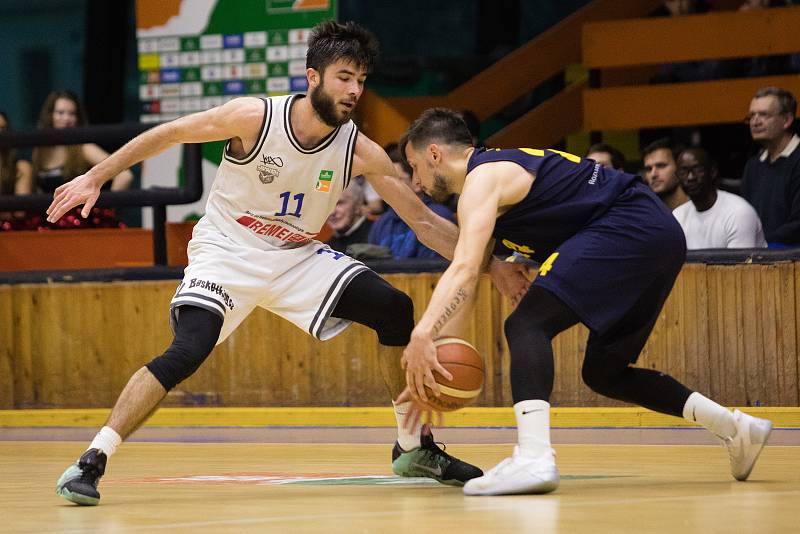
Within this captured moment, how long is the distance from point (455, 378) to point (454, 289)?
38cm

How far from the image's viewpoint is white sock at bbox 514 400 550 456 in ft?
17.5

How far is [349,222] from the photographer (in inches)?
402

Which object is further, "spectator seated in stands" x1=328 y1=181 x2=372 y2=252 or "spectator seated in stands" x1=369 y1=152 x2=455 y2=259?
"spectator seated in stands" x1=328 y1=181 x2=372 y2=252

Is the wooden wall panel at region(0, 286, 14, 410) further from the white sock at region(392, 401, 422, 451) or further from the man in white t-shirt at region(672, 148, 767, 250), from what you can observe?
the white sock at region(392, 401, 422, 451)

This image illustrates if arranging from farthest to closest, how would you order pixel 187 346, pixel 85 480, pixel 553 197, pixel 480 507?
1. pixel 187 346
2. pixel 553 197
3. pixel 85 480
4. pixel 480 507

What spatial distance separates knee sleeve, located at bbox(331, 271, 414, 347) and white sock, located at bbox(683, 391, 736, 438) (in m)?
1.26

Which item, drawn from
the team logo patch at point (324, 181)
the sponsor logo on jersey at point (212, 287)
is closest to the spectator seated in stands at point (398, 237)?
the team logo patch at point (324, 181)

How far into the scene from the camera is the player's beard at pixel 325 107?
6.18 metres

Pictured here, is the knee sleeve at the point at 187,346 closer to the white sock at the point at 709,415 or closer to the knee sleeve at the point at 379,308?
the knee sleeve at the point at 379,308

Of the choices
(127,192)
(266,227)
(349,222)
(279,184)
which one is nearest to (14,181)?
(127,192)

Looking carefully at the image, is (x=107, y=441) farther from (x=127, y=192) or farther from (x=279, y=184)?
(x=127, y=192)

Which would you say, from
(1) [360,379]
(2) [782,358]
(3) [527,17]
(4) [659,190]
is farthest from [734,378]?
(3) [527,17]

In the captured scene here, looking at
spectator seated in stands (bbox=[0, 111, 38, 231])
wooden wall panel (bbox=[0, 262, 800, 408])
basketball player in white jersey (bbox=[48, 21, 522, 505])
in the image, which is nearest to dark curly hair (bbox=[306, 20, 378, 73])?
basketball player in white jersey (bbox=[48, 21, 522, 505])

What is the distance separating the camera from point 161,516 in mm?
5012
